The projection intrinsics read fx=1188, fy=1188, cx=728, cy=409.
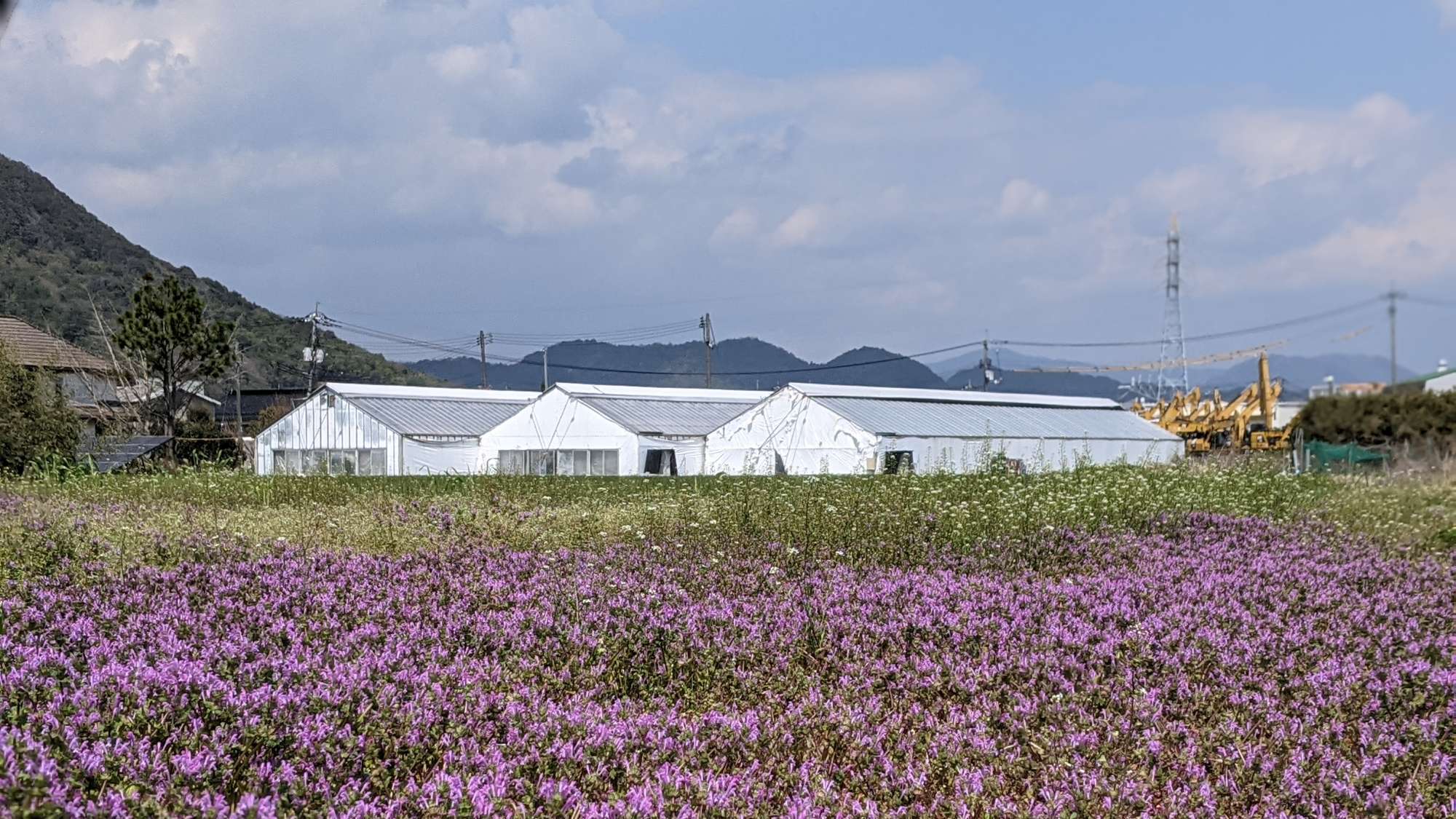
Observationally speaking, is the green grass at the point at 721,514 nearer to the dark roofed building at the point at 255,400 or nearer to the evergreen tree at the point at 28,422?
the evergreen tree at the point at 28,422

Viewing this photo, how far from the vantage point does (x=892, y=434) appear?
34812mm

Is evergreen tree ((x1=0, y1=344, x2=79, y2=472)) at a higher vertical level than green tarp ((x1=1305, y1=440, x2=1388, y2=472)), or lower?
higher

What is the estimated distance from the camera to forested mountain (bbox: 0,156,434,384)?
69250 mm

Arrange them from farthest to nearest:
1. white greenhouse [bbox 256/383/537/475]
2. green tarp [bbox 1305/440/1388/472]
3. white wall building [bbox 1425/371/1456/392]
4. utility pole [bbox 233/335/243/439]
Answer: white wall building [bbox 1425/371/1456/392] → utility pole [bbox 233/335/243/439] → white greenhouse [bbox 256/383/537/475] → green tarp [bbox 1305/440/1388/472]

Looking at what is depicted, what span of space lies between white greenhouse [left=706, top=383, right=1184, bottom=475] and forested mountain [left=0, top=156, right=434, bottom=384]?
4315 cm

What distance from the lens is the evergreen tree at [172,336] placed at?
38062mm

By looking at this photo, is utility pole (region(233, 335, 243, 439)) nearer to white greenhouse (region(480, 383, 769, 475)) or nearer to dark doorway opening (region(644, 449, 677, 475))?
white greenhouse (region(480, 383, 769, 475))

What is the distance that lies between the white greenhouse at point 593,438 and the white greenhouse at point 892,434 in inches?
58.9

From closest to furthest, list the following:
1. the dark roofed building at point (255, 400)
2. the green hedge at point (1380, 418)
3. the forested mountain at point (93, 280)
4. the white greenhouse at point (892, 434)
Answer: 1. the green hedge at point (1380, 418)
2. the white greenhouse at point (892, 434)
3. the forested mountain at point (93, 280)
4. the dark roofed building at point (255, 400)

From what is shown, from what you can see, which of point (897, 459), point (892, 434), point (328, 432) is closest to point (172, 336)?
point (328, 432)

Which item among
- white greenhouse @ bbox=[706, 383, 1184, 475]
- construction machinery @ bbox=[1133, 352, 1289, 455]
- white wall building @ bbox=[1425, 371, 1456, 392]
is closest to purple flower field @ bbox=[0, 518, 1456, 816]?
white greenhouse @ bbox=[706, 383, 1184, 475]

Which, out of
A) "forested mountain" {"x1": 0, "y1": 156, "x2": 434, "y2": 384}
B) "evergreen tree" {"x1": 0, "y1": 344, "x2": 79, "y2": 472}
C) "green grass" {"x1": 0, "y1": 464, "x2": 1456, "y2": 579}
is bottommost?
"green grass" {"x1": 0, "y1": 464, "x2": 1456, "y2": 579}

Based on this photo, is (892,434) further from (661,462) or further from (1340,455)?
(1340,455)

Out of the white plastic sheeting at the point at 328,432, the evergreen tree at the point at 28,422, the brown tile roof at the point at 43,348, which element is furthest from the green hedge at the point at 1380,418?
the brown tile roof at the point at 43,348
